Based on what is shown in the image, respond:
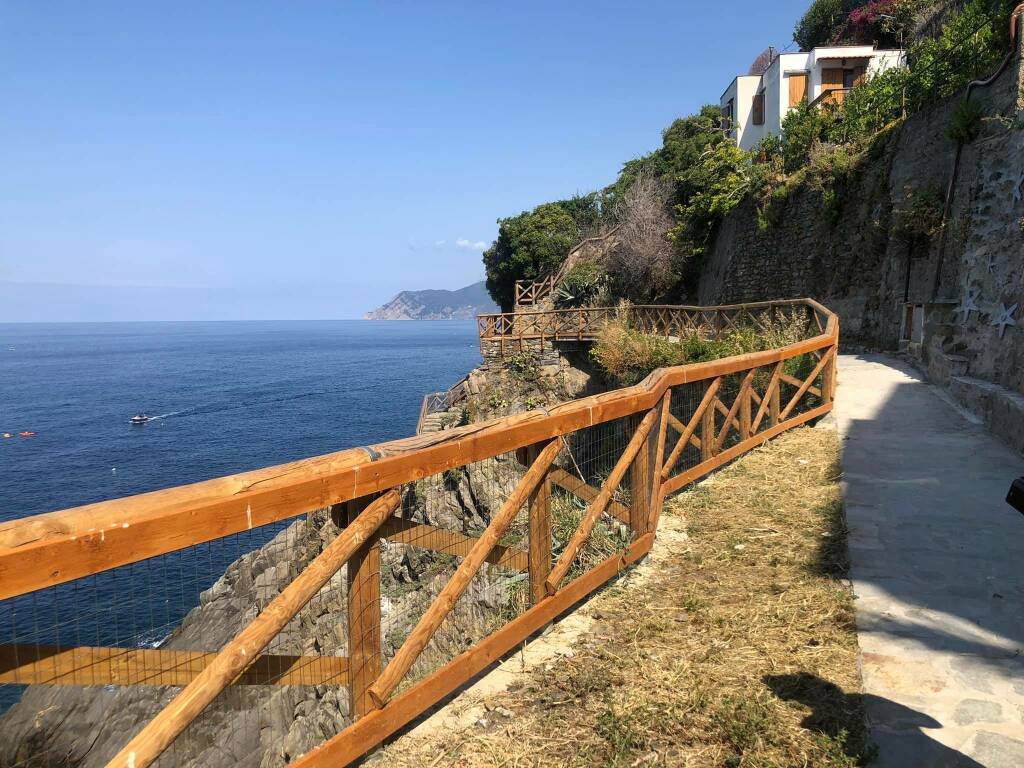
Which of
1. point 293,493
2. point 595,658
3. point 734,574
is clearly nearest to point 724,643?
point 595,658

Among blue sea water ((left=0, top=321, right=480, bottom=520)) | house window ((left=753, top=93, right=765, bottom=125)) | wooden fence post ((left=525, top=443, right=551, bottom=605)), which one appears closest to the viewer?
wooden fence post ((left=525, top=443, right=551, bottom=605))

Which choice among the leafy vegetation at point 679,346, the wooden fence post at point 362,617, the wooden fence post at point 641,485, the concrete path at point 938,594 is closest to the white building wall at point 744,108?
the leafy vegetation at point 679,346

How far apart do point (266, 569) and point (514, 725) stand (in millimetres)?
13161

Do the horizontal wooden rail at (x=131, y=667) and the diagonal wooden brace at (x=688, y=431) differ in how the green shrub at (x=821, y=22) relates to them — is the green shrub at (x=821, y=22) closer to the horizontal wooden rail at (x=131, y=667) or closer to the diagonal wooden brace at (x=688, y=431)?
the diagonal wooden brace at (x=688, y=431)

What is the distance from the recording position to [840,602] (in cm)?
367

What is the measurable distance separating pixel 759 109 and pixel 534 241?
12773 mm

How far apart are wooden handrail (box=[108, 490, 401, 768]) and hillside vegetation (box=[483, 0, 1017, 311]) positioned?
578 inches

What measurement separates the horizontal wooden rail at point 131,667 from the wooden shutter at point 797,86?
104 feet

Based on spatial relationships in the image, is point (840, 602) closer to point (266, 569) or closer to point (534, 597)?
point (534, 597)

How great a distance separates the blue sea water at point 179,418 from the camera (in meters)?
26.1

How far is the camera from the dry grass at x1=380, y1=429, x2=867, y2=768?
2521 millimetres

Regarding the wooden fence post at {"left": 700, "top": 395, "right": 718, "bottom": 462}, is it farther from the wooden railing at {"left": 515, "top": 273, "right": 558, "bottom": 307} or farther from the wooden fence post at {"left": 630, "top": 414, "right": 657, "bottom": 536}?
the wooden railing at {"left": 515, "top": 273, "right": 558, "bottom": 307}

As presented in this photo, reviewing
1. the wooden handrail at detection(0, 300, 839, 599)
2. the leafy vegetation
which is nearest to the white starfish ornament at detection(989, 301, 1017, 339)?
the leafy vegetation

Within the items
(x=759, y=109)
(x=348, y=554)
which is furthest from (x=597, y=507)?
(x=759, y=109)
